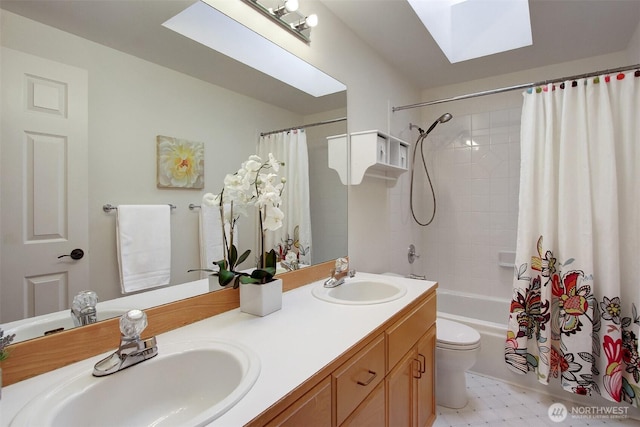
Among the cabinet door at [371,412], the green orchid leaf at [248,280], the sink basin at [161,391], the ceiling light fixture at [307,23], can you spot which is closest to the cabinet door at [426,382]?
the cabinet door at [371,412]

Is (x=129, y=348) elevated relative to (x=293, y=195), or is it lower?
lower

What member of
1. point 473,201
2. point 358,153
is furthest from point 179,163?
point 473,201

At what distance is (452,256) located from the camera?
2945 mm

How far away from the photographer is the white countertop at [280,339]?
2.13ft

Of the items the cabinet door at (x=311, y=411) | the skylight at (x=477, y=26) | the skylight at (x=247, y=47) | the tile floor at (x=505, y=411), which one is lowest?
the tile floor at (x=505, y=411)

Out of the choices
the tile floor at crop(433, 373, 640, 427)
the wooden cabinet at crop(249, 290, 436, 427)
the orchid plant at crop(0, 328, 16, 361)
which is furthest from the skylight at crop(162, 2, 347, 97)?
the tile floor at crop(433, 373, 640, 427)

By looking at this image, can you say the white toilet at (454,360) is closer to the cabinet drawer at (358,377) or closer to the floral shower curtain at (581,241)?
the floral shower curtain at (581,241)

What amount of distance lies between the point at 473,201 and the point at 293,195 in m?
1.98

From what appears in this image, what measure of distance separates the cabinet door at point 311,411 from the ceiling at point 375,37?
111cm

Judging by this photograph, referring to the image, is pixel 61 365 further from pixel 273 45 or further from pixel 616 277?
pixel 616 277

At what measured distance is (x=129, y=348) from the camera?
2.53 ft

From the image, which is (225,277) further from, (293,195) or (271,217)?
(293,195)

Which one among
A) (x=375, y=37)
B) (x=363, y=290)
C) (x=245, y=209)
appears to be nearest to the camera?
(x=245, y=209)

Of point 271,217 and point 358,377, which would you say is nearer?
point 358,377
